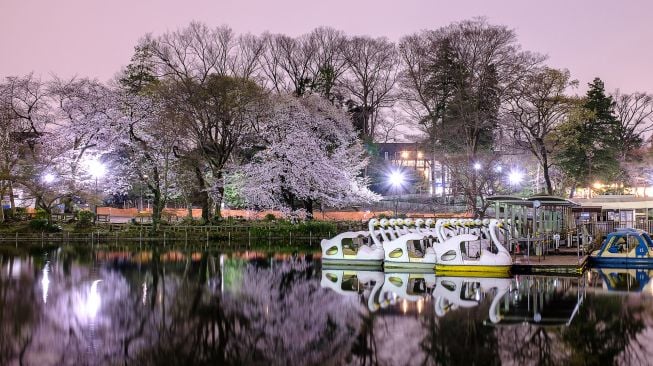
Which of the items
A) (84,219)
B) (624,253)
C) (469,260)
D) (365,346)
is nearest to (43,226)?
(84,219)

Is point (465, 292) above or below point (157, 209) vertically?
below

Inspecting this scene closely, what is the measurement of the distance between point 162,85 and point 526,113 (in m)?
26.3

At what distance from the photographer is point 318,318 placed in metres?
15.6

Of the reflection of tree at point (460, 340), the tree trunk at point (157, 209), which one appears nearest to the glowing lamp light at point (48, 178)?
the tree trunk at point (157, 209)

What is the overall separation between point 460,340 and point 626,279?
13.0 meters

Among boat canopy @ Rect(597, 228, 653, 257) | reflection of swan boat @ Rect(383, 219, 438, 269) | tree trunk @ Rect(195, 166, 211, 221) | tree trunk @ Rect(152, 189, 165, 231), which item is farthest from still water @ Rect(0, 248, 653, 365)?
tree trunk @ Rect(195, 166, 211, 221)

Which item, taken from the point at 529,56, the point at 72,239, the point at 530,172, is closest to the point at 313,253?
the point at 72,239

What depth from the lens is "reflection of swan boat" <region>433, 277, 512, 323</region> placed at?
657 inches

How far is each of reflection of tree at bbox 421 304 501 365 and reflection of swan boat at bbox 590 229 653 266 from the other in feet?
48.0

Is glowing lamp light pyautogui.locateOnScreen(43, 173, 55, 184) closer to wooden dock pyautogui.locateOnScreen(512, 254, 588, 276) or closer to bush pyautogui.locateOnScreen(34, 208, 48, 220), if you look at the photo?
bush pyautogui.locateOnScreen(34, 208, 48, 220)

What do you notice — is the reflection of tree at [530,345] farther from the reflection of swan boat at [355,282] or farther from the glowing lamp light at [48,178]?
the glowing lamp light at [48,178]

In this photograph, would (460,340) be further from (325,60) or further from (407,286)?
Answer: (325,60)

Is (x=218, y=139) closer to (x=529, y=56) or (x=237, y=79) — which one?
(x=237, y=79)

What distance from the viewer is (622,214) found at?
1849 inches
